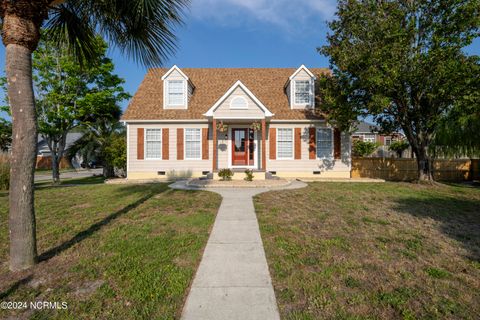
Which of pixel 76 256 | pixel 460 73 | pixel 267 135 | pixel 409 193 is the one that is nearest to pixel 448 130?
pixel 460 73

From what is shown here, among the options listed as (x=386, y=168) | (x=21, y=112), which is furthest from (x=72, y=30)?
(x=386, y=168)

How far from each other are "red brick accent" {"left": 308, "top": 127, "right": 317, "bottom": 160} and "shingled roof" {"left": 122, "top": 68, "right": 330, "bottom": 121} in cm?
86

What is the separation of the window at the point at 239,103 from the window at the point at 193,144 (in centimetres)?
288

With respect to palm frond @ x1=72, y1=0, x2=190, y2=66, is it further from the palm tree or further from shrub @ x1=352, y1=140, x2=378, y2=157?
shrub @ x1=352, y1=140, x2=378, y2=157

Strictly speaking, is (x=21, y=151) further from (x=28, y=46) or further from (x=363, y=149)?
(x=363, y=149)

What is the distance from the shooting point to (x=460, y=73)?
11039 mm

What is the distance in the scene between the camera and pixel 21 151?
3.49 meters

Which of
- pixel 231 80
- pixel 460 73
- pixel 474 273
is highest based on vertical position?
pixel 231 80

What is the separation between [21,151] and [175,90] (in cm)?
1341

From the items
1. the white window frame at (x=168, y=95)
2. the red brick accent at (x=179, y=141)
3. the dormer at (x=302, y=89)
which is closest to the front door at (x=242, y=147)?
the red brick accent at (x=179, y=141)

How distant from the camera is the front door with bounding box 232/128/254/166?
1577 centimetres

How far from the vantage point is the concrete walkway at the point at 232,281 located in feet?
8.89

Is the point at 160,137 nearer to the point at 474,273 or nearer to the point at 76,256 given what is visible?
the point at 76,256

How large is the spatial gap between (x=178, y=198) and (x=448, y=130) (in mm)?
17762
